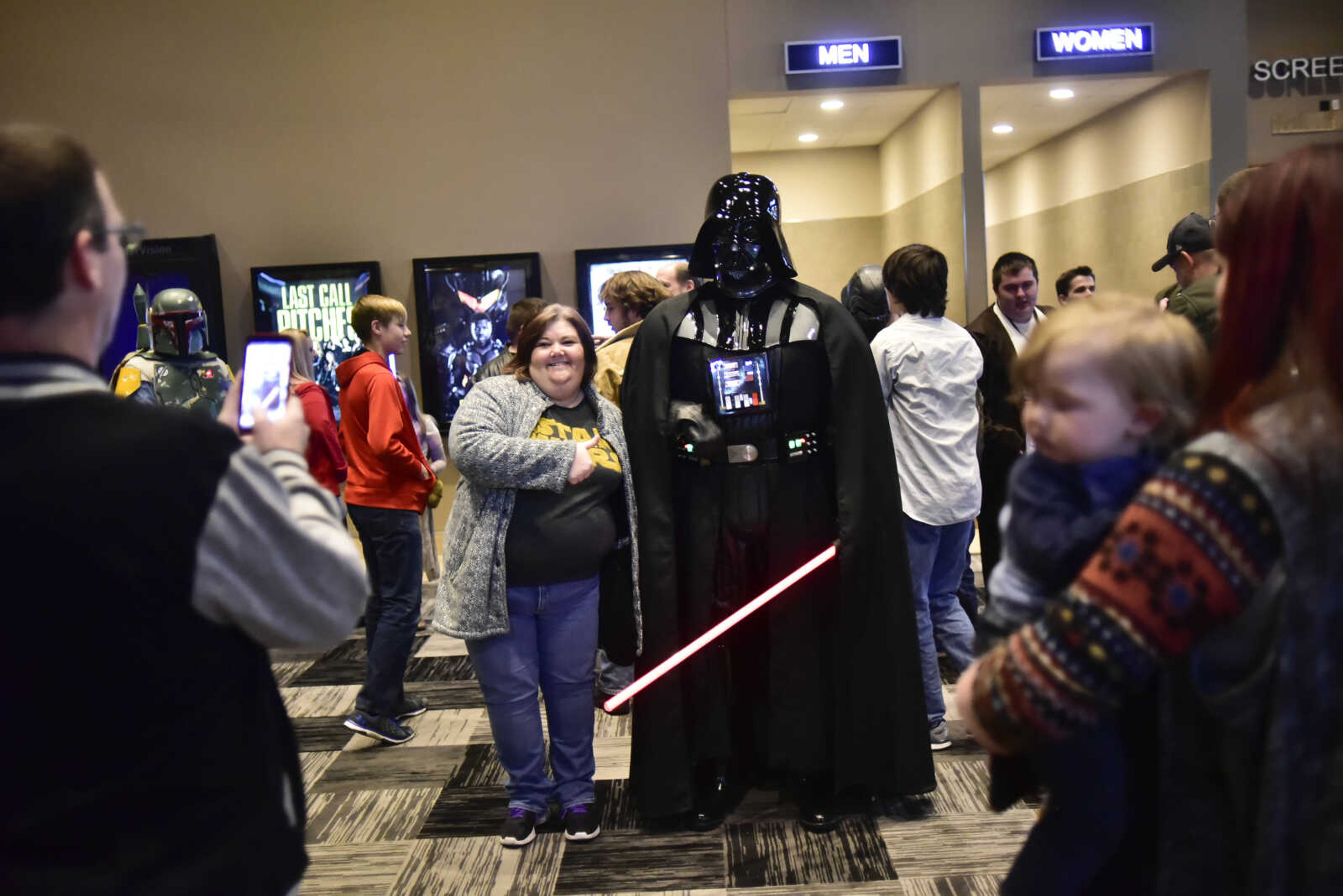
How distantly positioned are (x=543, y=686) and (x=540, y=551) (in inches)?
16.6

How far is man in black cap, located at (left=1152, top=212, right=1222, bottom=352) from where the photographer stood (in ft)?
9.56

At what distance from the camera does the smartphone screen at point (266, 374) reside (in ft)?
A: 4.85

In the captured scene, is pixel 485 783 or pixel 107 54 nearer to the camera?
pixel 485 783

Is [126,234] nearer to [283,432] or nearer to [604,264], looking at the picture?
[283,432]

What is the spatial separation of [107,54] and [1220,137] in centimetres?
705

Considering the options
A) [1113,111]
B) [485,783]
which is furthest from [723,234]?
[1113,111]

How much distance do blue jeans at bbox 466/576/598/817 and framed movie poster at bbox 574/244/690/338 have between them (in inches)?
146

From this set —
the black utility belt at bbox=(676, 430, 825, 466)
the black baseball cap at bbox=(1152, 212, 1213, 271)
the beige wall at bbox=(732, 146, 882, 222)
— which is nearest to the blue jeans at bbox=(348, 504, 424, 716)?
the black utility belt at bbox=(676, 430, 825, 466)

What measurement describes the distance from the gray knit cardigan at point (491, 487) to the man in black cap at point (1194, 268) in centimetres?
164

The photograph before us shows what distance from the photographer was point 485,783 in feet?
11.1

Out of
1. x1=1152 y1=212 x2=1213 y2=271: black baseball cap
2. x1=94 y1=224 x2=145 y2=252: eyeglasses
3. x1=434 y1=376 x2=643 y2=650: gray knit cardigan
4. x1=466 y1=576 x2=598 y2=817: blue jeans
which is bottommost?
x1=466 y1=576 x2=598 y2=817: blue jeans

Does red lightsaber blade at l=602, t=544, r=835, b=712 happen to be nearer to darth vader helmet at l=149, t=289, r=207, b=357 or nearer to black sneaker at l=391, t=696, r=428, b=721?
black sneaker at l=391, t=696, r=428, b=721

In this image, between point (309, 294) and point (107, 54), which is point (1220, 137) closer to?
point (309, 294)

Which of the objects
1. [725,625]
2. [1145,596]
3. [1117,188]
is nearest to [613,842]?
[725,625]
